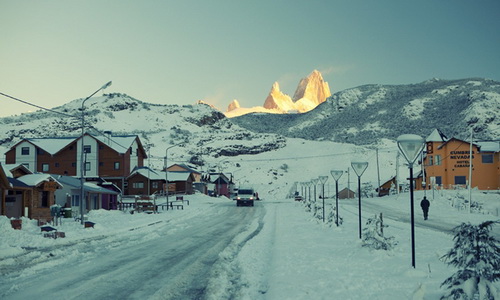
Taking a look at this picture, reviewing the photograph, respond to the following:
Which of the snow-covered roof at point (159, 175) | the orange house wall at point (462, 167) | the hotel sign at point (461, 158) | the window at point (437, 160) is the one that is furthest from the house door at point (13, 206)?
the hotel sign at point (461, 158)

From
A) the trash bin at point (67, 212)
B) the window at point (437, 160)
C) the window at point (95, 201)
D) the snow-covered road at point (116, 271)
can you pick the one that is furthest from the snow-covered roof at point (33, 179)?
the window at point (437, 160)

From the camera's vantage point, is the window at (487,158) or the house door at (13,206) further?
the window at (487,158)

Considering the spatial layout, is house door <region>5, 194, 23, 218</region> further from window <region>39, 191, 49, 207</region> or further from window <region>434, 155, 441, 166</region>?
window <region>434, 155, 441, 166</region>

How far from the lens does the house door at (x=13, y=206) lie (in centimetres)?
3116

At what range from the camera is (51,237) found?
66.4 feet

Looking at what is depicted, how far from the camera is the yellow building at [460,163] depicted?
6234 centimetres

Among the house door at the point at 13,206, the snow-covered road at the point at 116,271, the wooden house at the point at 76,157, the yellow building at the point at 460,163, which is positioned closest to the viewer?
the snow-covered road at the point at 116,271

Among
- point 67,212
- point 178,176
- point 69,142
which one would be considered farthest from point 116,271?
point 178,176

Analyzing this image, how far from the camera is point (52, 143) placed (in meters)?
71.5

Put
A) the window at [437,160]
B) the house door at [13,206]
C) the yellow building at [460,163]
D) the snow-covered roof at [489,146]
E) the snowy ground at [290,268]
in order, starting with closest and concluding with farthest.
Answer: the snowy ground at [290,268]
the house door at [13,206]
the snow-covered roof at [489,146]
the yellow building at [460,163]
the window at [437,160]

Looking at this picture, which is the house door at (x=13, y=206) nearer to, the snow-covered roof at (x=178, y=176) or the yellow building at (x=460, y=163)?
the snow-covered roof at (x=178, y=176)

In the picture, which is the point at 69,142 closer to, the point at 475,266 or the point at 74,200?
the point at 74,200

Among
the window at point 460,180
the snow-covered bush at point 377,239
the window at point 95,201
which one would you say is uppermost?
the snow-covered bush at point 377,239

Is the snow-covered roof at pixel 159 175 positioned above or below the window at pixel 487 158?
below
